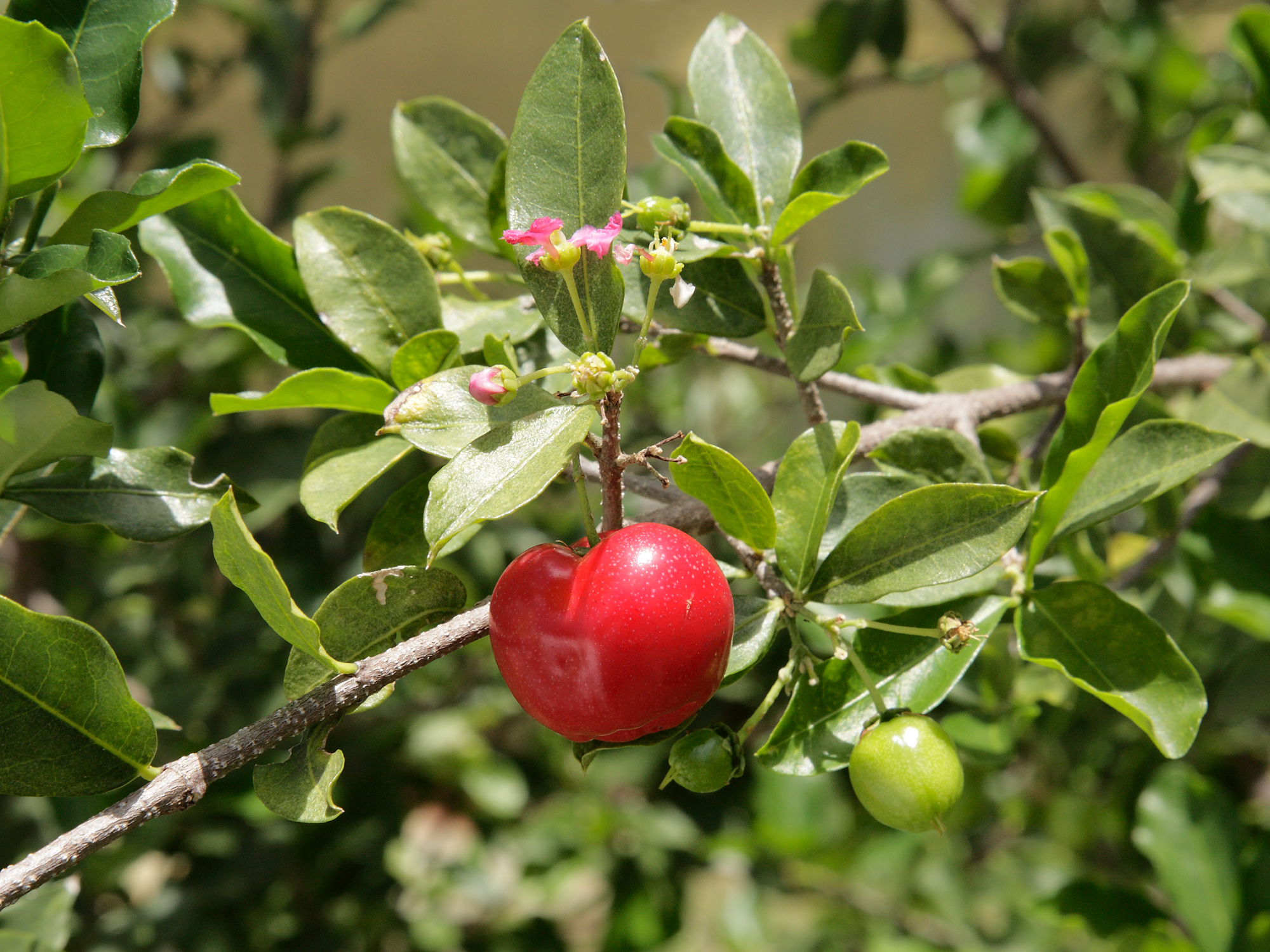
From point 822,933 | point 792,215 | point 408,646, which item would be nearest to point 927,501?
point 792,215

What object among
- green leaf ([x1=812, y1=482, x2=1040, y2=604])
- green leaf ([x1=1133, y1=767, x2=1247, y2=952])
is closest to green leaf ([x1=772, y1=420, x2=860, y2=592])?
green leaf ([x1=812, y1=482, x2=1040, y2=604])

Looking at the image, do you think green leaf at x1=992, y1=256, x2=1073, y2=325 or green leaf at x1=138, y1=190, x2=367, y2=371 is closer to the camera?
green leaf at x1=138, y1=190, x2=367, y2=371

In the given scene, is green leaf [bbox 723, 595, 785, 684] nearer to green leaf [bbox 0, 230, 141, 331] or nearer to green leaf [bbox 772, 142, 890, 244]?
green leaf [bbox 772, 142, 890, 244]

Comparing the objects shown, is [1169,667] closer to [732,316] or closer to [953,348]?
[732,316]

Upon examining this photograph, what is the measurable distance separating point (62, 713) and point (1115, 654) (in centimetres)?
64

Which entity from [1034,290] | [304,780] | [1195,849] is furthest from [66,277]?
[1195,849]

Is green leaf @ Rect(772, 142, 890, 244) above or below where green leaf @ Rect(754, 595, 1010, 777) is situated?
above

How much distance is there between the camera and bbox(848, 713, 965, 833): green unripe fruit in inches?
19.1

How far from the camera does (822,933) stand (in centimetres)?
149

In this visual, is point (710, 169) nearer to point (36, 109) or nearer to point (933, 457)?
point (933, 457)

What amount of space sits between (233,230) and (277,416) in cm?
101

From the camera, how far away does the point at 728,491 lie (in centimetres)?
52

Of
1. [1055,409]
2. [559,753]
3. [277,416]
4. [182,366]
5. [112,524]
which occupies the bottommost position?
[559,753]

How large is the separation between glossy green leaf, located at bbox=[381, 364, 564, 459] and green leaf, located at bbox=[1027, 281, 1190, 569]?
12.9 inches
